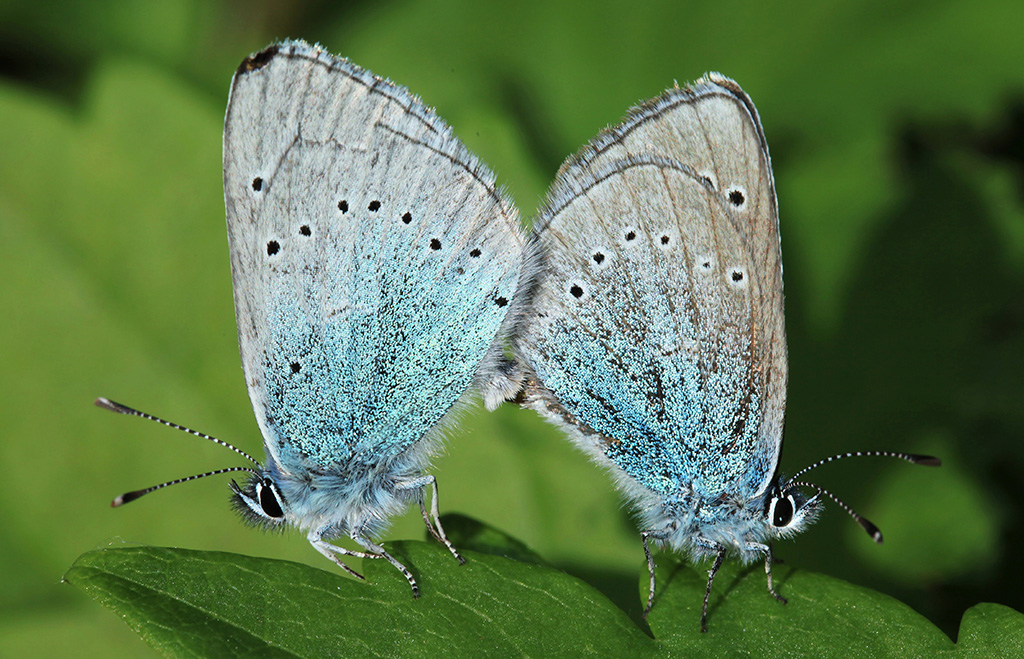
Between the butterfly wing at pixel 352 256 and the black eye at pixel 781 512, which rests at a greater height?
the butterfly wing at pixel 352 256

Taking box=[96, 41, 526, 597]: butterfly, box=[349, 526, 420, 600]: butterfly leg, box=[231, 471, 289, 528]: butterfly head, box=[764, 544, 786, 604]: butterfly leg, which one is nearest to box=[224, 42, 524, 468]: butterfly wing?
box=[96, 41, 526, 597]: butterfly

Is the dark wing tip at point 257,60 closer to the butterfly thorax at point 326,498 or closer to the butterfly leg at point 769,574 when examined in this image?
the butterfly thorax at point 326,498

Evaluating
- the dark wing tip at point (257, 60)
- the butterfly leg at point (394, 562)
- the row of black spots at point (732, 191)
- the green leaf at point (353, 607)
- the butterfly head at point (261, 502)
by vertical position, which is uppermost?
the row of black spots at point (732, 191)

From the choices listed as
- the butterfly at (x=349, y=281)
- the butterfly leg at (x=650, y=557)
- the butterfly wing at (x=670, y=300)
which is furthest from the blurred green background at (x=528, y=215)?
the butterfly at (x=349, y=281)

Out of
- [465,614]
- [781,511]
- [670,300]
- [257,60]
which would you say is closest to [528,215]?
[670,300]

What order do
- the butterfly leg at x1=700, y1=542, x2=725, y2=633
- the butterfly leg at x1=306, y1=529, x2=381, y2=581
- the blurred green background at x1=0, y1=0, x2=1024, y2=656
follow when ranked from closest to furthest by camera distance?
1. the butterfly leg at x1=700, y1=542, x2=725, y2=633
2. the butterfly leg at x1=306, y1=529, x2=381, y2=581
3. the blurred green background at x1=0, y1=0, x2=1024, y2=656

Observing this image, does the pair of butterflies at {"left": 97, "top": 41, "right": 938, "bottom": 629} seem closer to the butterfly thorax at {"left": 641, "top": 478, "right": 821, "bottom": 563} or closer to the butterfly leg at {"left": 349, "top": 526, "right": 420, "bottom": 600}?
the butterfly thorax at {"left": 641, "top": 478, "right": 821, "bottom": 563}
